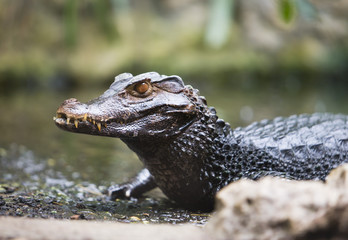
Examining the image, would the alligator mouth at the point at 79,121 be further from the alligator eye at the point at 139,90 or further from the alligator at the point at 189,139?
the alligator eye at the point at 139,90

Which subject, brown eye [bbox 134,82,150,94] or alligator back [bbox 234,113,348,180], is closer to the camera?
brown eye [bbox 134,82,150,94]

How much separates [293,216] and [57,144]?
5555 mm

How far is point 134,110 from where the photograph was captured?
3.62m

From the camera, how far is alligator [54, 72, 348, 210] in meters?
3.56

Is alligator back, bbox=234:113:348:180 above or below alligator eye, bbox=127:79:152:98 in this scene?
below

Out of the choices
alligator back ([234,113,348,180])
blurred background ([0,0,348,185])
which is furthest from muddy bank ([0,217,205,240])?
blurred background ([0,0,348,185])

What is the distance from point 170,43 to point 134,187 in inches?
485

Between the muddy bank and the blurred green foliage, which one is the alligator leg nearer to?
the muddy bank

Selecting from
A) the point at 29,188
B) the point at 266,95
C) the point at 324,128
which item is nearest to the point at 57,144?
the point at 29,188

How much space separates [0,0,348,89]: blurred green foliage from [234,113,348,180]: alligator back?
37.2 feet

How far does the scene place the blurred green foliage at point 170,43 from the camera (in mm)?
15156

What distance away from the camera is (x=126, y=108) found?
11.8 ft

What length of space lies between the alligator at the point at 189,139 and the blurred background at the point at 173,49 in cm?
837

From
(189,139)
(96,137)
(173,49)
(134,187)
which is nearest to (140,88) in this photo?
(189,139)
